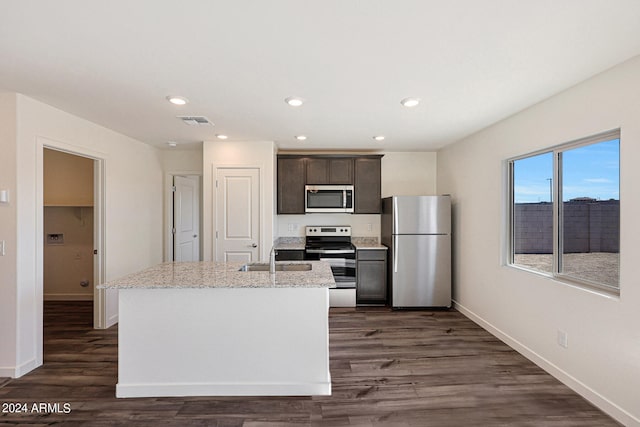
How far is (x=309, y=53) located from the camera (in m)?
1.90

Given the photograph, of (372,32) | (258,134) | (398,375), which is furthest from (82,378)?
(372,32)

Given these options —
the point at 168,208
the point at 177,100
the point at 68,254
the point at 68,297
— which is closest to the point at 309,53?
the point at 177,100

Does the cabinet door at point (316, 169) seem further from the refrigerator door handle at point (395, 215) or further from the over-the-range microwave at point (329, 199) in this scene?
the refrigerator door handle at point (395, 215)

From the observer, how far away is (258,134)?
155 inches

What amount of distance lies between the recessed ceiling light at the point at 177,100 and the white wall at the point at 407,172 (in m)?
3.26

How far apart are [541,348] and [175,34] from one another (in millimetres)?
3631

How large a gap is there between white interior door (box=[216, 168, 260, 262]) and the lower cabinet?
1.49m

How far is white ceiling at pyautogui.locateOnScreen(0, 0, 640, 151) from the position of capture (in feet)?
4.92

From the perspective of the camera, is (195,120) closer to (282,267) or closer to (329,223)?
(282,267)

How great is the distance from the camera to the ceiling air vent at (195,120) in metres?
3.21

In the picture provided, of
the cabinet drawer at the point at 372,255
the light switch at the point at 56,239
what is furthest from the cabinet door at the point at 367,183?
the light switch at the point at 56,239

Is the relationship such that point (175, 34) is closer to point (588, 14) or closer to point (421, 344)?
point (588, 14)

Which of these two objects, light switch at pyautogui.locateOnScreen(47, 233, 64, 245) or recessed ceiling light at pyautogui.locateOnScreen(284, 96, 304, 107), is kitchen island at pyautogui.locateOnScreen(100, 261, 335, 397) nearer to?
recessed ceiling light at pyautogui.locateOnScreen(284, 96, 304, 107)

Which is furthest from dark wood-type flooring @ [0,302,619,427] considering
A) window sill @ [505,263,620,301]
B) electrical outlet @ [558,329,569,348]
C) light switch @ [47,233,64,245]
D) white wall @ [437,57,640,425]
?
light switch @ [47,233,64,245]
